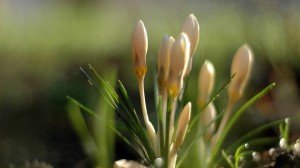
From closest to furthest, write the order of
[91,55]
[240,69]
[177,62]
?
[177,62] → [240,69] → [91,55]

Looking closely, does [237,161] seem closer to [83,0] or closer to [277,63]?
[277,63]

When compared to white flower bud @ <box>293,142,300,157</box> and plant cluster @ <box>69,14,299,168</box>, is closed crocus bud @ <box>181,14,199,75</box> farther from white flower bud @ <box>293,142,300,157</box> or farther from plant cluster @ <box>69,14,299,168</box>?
white flower bud @ <box>293,142,300,157</box>

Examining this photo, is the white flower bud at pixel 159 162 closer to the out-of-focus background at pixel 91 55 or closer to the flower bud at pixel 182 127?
the flower bud at pixel 182 127

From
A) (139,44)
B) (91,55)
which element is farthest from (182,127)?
(91,55)

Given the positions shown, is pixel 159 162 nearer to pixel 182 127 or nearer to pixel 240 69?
pixel 182 127

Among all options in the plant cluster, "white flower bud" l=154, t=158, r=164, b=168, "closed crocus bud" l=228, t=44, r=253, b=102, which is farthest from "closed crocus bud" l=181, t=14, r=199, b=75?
"white flower bud" l=154, t=158, r=164, b=168

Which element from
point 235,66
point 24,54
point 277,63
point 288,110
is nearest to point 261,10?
point 277,63

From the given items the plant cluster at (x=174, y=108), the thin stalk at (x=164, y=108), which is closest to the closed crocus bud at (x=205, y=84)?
the plant cluster at (x=174, y=108)
